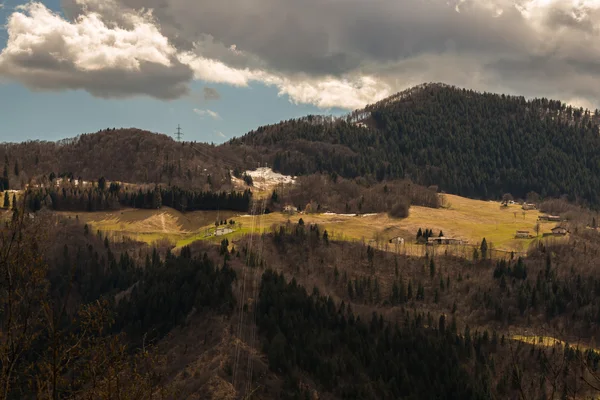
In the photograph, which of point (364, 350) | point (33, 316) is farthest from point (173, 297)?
point (33, 316)

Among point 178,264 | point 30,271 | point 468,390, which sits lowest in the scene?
point 468,390

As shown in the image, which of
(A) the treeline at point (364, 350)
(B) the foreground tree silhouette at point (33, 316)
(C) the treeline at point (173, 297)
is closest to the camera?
(B) the foreground tree silhouette at point (33, 316)

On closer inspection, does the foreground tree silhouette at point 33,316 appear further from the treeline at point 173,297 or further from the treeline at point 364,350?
the treeline at point 173,297

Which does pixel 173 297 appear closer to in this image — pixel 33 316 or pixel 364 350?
pixel 364 350

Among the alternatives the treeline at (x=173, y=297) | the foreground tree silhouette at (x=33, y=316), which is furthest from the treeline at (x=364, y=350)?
the foreground tree silhouette at (x=33, y=316)

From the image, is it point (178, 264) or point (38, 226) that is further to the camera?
point (178, 264)

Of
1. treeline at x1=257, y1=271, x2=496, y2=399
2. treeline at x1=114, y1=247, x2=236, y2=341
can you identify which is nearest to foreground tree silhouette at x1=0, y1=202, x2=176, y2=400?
treeline at x1=257, y1=271, x2=496, y2=399

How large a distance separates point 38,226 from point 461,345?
513ft

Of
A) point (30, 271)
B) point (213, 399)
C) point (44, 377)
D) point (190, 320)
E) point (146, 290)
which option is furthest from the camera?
point (146, 290)

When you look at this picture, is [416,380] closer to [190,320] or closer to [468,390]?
[468,390]

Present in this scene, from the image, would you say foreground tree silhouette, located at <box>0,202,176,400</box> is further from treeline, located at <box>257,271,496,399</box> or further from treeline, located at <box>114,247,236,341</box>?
treeline, located at <box>114,247,236,341</box>

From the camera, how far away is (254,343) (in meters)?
149

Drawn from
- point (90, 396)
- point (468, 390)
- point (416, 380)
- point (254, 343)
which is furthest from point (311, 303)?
point (90, 396)

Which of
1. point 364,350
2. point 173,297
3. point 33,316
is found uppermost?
point 33,316
